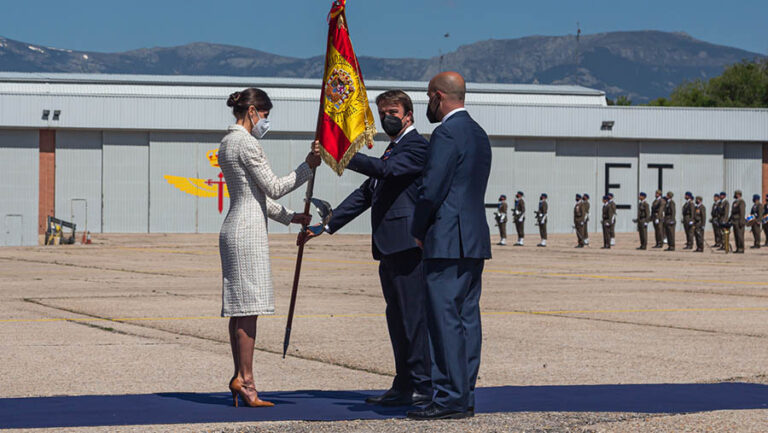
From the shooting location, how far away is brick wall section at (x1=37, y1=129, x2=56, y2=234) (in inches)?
1778

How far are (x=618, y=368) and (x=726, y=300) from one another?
7.10m

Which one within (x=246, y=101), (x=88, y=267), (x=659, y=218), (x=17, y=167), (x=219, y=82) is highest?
(x=219, y=82)

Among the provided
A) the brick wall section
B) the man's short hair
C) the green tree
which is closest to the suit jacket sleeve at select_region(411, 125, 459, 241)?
the man's short hair

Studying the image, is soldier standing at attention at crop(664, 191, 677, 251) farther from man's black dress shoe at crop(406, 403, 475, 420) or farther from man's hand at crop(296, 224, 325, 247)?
man's black dress shoe at crop(406, 403, 475, 420)

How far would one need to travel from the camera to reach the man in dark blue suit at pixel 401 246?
6.19 metres

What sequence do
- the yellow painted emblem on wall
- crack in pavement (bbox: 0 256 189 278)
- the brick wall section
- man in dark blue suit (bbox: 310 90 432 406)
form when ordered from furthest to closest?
the yellow painted emblem on wall → the brick wall section → crack in pavement (bbox: 0 256 189 278) → man in dark blue suit (bbox: 310 90 432 406)

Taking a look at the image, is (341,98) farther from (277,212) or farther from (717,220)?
(717,220)

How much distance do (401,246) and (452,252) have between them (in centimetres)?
55

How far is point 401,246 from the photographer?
6.18 meters

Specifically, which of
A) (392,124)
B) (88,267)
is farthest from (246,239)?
(88,267)

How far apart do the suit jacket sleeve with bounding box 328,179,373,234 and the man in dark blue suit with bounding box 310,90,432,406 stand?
0.78 ft

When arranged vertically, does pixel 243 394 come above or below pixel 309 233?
below

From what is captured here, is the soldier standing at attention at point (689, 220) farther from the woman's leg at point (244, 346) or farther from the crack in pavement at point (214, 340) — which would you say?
the woman's leg at point (244, 346)

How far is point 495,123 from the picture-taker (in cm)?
4953
